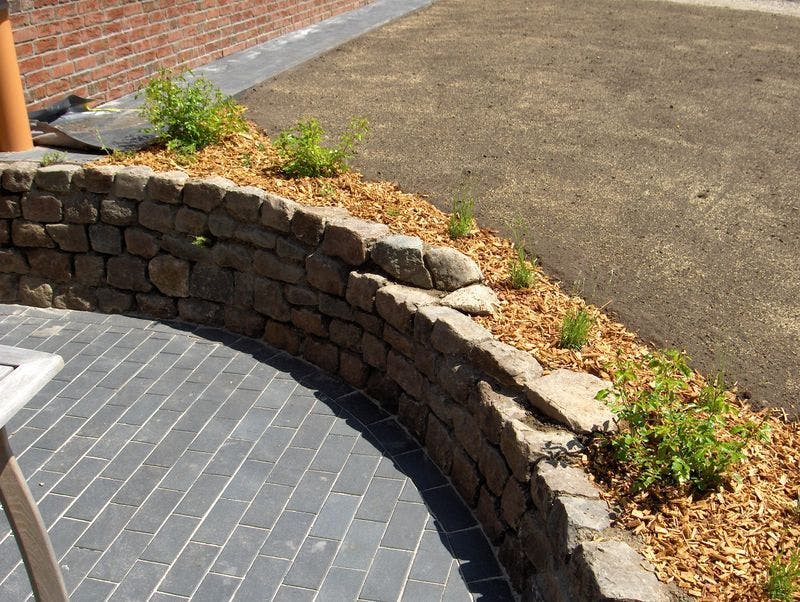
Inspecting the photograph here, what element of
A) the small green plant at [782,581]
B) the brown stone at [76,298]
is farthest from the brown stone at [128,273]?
the small green plant at [782,581]

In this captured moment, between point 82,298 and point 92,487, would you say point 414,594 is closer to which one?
point 92,487

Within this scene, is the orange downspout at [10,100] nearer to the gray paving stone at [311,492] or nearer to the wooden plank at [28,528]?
the gray paving stone at [311,492]

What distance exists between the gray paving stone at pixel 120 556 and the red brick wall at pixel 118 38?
4133 mm

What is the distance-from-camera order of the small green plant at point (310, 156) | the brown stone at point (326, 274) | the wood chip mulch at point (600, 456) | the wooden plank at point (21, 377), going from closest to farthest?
the wooden plank at point (21, 377)
the wood chip mulch at point (600, 456)
the brown stone at point (326, 274)
the small green plant at point (310, 156)

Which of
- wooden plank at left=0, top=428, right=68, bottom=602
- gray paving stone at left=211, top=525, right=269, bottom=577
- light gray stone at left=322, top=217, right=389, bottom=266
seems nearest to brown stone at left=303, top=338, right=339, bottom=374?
light gray stone at left=322, top=217, right=389, bottom=266

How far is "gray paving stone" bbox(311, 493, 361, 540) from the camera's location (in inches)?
162

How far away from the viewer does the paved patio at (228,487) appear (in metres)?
3.85

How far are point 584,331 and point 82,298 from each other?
12.3 feet

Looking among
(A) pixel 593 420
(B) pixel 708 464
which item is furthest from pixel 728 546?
(A) pixel 593 420

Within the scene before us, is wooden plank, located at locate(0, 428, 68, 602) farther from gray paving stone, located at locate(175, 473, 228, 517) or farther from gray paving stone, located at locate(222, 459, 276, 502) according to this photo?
gray paving stone, located at locate(222, 459, 276, 502)

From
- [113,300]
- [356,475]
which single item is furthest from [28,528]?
[113,300]

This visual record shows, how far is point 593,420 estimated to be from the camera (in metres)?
3.74

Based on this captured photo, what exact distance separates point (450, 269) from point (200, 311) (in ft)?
6.63

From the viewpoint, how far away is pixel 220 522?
4.17 meters
